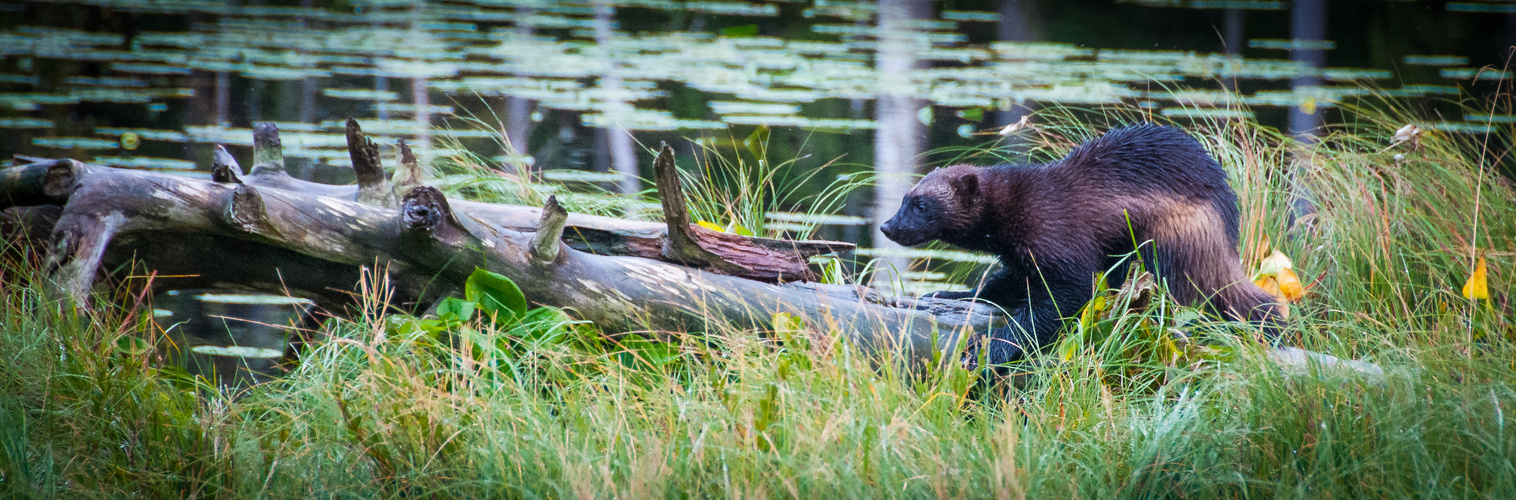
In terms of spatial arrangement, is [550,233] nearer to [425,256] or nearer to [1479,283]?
[425,256]

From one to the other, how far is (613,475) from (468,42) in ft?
29.8

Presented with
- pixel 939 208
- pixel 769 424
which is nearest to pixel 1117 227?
pixel 939 208

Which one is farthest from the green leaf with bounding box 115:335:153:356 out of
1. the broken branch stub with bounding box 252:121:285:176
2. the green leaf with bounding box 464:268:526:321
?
the green leaf with bounding box 464:268:526:321

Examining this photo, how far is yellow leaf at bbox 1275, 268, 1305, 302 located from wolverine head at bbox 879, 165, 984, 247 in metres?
1.15

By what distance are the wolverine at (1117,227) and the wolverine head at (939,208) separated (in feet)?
0.10

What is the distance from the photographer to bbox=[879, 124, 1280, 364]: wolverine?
3268 millimetres

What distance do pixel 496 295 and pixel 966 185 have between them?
1548 mm

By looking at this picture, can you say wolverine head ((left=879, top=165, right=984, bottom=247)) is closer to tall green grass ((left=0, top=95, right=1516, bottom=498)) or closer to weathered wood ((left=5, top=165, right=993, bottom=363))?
weathered wood ((left=5, top=165, right=993, bottom=363))

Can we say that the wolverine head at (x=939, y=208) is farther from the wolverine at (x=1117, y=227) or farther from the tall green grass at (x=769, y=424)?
the tall green grass at (x=769, y=424)

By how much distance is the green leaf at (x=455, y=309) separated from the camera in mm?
3031

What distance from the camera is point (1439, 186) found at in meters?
4.00

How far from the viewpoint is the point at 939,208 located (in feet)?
11.7

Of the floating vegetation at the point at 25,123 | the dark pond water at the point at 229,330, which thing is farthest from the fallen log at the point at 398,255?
the floating vegetation at the point at 25,123

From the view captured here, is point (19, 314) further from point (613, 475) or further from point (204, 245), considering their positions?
point (613, 475)
